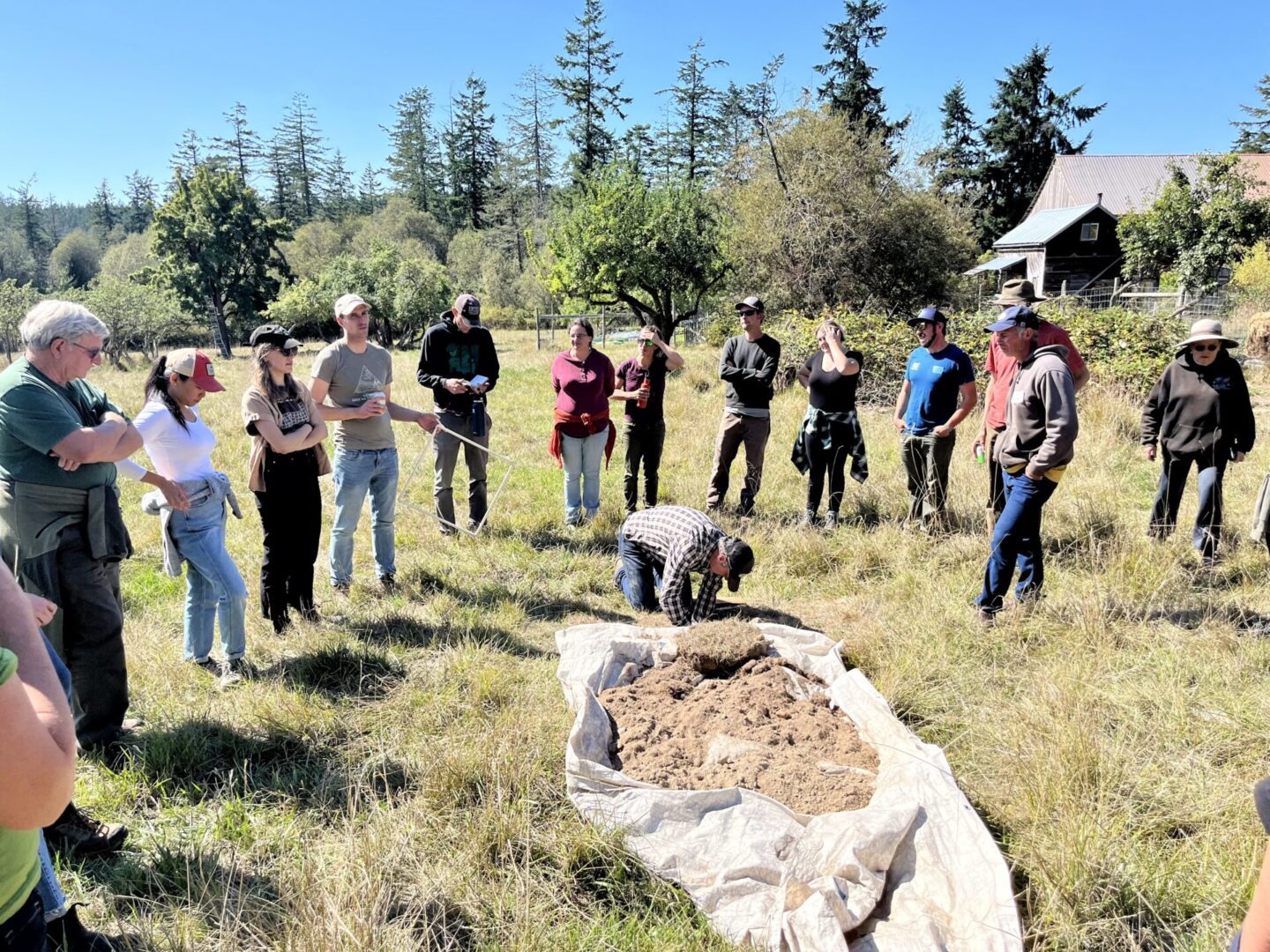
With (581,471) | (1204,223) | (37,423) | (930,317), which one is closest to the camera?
(37,423)

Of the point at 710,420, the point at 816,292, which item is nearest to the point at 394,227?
the point at 816,292

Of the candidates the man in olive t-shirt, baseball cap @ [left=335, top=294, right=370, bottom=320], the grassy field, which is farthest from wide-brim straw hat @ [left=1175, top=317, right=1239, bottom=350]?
baseball cap @ [left=335, top=294, right=370, bottom=320]

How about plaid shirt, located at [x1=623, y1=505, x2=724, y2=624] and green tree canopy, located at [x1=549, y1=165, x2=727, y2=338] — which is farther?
green tree canopy, located at [x1=549, y1=165, x2=727, y2=338]

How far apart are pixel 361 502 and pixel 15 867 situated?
3764mm

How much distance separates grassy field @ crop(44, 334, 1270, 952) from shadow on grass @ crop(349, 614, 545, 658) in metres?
0.02

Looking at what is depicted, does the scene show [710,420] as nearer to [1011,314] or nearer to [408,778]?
[1011,314]

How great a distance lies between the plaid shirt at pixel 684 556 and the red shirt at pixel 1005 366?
228 centimetres

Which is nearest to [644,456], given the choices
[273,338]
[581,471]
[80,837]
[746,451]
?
[581,471]

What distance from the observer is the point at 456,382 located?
19.5ft

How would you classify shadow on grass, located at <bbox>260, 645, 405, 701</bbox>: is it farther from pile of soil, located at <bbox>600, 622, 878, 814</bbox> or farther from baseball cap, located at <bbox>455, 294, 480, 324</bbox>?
baseball cap, located at <bbox>455, 294, 480, 324</bbox>

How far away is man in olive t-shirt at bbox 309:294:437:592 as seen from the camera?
4.86 m

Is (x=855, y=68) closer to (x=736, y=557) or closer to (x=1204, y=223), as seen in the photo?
(x=1204, y=223)

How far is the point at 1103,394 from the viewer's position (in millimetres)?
10297

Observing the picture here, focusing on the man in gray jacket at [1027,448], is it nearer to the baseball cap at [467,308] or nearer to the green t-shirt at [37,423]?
the baseball cap at [467,308]
